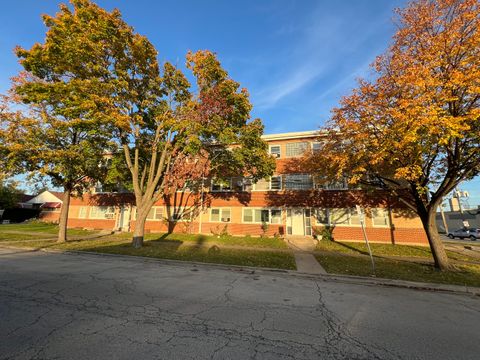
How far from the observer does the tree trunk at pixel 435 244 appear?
1097 cm

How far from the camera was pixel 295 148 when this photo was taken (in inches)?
939

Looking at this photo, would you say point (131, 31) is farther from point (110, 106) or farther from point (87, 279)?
point (87, 279)

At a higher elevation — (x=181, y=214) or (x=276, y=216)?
(x=181, y=214)

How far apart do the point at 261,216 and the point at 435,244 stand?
556 inches

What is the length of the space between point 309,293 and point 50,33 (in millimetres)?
18349

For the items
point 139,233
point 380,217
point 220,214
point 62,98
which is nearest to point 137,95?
point 62,98

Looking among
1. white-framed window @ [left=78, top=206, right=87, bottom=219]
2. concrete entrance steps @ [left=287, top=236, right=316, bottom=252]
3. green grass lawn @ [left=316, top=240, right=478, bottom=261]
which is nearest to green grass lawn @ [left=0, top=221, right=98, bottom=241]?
white-framed window @ [left=78, top=206, right=87, bottom=219]

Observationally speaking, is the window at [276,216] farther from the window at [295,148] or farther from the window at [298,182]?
the window at [295,148]

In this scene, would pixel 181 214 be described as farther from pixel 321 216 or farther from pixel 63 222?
pixel 321 216

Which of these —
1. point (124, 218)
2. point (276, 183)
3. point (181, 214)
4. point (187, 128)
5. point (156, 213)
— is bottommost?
point (124, 218)

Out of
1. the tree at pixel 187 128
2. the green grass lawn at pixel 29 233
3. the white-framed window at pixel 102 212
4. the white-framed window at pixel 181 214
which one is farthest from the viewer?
the white-framed window at pixel 102 212

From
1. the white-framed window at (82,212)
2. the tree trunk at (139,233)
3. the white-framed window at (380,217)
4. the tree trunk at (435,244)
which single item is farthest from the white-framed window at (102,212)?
the tree trunk at (435,244)

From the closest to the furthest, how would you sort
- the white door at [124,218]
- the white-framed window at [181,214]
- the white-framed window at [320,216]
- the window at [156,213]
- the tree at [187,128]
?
the tree at [187,128] < the white-framed window at [320,216] < the white-framed window at [181,214] < the window at [156,213] < the white door at [124,218]

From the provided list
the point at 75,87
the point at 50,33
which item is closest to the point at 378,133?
the point at 75,87
